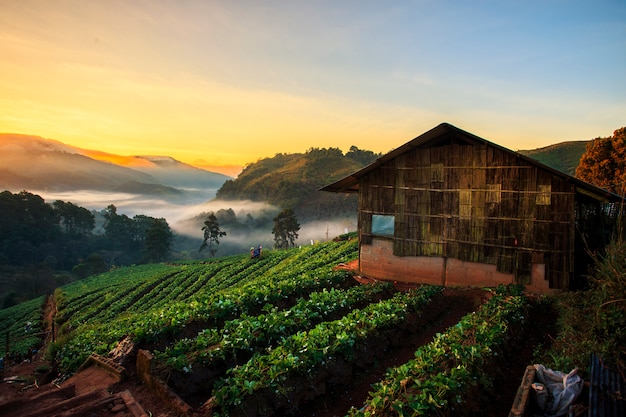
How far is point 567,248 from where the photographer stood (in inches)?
506

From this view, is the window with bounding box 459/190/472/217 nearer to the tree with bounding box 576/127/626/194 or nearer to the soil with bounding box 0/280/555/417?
the soil with bounding box 0/280/555/417

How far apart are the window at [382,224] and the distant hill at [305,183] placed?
250ft

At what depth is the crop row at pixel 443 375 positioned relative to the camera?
586 cm

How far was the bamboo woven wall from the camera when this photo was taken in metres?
13.1

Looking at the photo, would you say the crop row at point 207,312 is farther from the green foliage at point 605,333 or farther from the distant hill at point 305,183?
the distant hill at point 305,183

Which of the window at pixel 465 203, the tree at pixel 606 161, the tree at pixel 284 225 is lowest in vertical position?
the tree at pixel 284 225

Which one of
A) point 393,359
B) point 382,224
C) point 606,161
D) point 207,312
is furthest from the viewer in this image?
point 606,161

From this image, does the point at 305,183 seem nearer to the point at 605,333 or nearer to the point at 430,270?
the point at 430,270

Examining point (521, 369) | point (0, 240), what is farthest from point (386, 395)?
point (0, 240)

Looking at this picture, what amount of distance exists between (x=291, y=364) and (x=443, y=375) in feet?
9.43

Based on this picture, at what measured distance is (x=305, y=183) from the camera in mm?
115938

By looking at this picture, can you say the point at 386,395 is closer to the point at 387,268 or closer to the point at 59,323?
the point at 387,268

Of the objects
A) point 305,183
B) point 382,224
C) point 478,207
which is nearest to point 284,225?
point 305,183

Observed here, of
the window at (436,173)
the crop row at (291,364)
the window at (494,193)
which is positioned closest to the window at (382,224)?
the window at (436,173)
